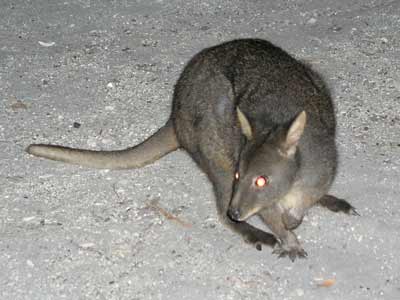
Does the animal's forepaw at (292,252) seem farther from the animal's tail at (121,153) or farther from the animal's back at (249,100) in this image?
the animal's tail at (121,153)

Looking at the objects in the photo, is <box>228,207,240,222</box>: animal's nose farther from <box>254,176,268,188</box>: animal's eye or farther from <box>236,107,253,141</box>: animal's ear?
<box>236,107,253,141</box>: animal's ear

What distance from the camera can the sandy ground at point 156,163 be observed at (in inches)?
182

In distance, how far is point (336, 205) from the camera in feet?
16.6

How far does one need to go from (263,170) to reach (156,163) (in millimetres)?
1370

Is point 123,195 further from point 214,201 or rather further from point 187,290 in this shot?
point 187,290

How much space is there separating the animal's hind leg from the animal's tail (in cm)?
106

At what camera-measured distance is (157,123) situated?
5934 mm

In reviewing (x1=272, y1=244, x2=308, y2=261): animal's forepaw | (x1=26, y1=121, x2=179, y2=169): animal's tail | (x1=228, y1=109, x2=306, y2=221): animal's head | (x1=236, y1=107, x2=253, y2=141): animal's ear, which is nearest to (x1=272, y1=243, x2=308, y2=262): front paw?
(x1=272, y1=244, x2=308, y2=261): animal's forepaw

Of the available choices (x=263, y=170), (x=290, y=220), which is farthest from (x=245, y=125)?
(x=290, y=220)

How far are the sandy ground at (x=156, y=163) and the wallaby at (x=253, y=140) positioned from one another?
0.50 feet

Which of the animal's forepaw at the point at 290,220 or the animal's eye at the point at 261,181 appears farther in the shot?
the animal's forepaw at the point at 290,220

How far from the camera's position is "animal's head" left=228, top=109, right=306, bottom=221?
4.30m

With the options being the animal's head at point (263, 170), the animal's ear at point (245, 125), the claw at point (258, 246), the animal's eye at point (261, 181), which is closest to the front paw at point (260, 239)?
the claw at point (258, 246)

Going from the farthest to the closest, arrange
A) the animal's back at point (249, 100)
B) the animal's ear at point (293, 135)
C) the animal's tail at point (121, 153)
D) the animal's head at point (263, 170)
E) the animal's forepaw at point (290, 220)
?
1. the animal's tail at point (121, 153)
2. the animal's forepaw at point (290, 220)
3. the animal's back at point (249, 100)
4. the animal's head at point (263, 170)
5. the animal's ear at point (293, 135)
